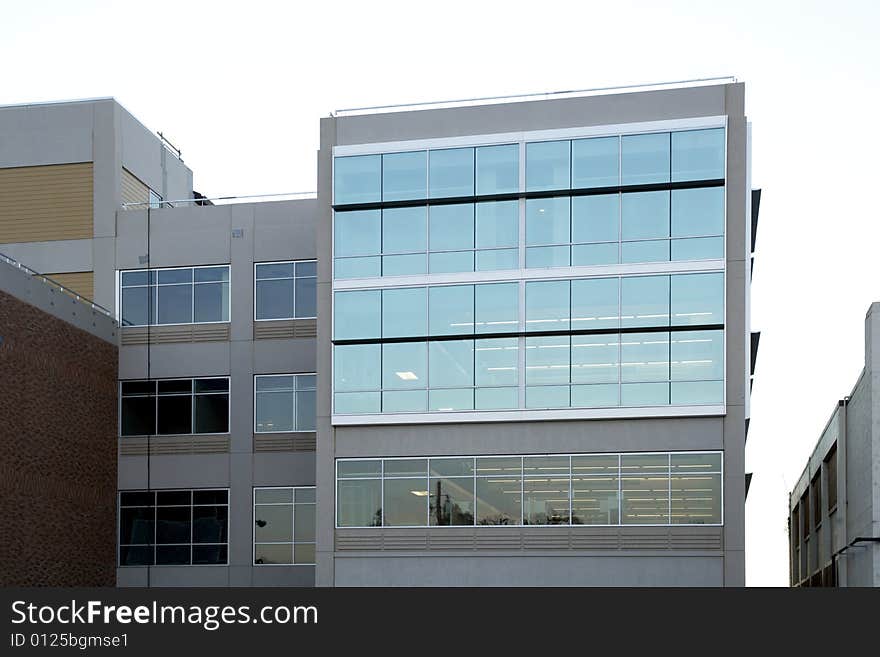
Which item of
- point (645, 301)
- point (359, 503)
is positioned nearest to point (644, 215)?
point (645, 301)

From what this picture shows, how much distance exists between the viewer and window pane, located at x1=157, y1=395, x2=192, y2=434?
139 ft

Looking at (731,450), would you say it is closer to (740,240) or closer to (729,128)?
(740,240)

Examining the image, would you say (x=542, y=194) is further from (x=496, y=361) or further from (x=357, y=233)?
(x=357, y=233)

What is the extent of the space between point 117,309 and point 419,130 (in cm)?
1325

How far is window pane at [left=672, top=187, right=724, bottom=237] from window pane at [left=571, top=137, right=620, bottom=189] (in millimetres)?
1686

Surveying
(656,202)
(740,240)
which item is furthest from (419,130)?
(740,240)

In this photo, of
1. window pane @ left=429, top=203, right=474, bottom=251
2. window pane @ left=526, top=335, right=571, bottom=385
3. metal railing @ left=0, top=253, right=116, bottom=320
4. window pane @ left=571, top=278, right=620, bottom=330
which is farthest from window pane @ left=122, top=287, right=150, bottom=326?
window pane @ left=571, top=278, right=620, bottom=330

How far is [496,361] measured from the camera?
34.5 metres

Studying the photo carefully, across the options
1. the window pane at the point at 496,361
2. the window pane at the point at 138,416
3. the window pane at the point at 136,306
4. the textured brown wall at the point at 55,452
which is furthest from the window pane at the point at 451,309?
the window pane at the point at 138,416

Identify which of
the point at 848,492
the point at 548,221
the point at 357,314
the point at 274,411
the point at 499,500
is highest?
the point at 548,221

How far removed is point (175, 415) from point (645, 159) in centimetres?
1741

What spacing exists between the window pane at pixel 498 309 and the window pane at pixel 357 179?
153 inches

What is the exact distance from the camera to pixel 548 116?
34844 millimetres

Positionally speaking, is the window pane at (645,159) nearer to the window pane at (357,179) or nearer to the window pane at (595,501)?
the window pane at (357,179)
